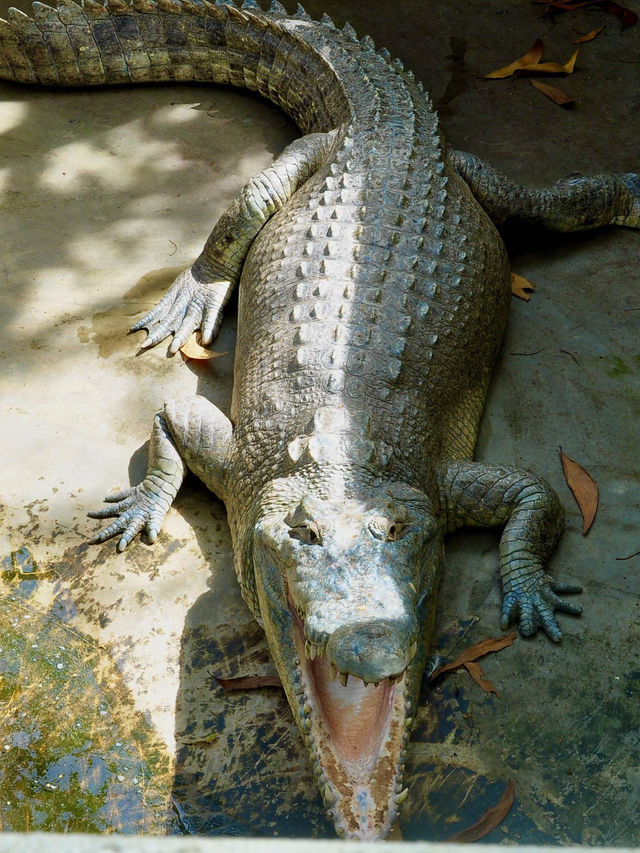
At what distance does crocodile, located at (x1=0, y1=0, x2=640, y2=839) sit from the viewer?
230cm

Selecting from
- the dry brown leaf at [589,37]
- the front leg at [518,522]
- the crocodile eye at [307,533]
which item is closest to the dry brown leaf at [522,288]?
the front leg at [518,522]

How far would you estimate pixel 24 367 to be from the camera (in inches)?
155

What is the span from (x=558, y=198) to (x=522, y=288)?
611 millimetres

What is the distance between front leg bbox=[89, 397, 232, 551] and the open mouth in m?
1.12

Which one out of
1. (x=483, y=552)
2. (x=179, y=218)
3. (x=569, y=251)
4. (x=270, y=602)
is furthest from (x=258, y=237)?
(x=270, y=602)

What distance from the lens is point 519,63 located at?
5660 millimetres

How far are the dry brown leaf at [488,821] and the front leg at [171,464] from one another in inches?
59.1

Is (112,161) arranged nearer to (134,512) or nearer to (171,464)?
(171,464)

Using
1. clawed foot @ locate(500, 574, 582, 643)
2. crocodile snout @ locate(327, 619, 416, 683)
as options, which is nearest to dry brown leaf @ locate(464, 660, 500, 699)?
clawed foot @ locate(500, 574, 582, 643)

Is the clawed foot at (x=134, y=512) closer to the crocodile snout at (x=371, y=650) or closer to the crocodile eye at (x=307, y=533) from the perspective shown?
the crocodile eye at (x=307, y=533)

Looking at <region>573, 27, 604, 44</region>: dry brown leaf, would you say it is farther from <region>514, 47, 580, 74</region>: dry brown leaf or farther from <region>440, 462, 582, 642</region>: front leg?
<region>440, 462, 582, 642</region>: front leg

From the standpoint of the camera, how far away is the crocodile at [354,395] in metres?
2.30

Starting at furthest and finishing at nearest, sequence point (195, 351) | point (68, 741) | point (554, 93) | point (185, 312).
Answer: point (554, 93) < point (185, 312) < point (195, 351) < point (68, 741)

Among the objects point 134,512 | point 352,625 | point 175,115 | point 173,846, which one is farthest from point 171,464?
point 175,115
